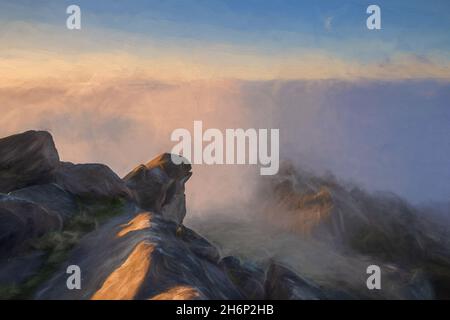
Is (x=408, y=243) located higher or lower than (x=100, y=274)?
lower

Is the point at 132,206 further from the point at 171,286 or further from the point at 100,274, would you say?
the point at 171,286

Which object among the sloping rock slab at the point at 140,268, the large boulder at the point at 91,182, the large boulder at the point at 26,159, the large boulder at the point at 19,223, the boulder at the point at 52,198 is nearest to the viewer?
the sloping rock slab at the point at 140,268

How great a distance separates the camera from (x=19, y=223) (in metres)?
33.5

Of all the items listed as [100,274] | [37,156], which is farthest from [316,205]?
[100,274]

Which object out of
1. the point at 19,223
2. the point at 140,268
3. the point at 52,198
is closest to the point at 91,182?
the point at 52,198

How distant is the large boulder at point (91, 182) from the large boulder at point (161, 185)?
4.46 meters

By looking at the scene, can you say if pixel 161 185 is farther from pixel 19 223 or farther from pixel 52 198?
pixel 19 223

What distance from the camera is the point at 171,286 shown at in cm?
2356

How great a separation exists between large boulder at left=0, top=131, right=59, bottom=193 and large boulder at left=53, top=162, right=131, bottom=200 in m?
1.31

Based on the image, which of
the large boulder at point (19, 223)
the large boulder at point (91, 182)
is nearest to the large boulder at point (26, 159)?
the large boulder at point (91, 182)

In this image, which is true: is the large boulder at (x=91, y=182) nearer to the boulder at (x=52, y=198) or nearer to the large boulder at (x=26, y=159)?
Answer: the boulder at (x=52, y=198)

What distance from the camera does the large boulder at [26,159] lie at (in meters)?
42.1

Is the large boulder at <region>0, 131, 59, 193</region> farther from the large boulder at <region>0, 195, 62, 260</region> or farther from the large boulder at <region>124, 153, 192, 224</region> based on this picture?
the large boulder at <region>124, 153, 192, 224</region>

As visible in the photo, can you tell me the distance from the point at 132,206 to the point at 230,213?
3288 inches
